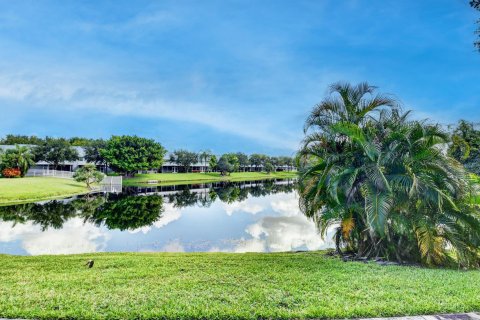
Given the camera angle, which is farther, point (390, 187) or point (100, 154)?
point (100, 154)

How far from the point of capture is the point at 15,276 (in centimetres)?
590

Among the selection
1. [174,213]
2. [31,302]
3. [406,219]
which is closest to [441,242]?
[406,219]

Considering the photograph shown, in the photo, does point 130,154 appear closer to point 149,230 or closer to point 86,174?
point 86,174

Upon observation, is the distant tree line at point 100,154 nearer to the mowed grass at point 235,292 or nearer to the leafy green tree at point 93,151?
the leafy green tree at point 93,151

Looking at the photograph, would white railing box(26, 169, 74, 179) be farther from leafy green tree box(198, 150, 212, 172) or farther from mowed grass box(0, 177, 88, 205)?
leafy green tree box(198, 150, 212, 172)

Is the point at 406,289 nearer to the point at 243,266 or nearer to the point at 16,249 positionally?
the point at 243,266

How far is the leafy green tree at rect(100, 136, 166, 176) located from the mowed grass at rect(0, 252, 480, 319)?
1932 inches

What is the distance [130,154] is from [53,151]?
45.2 ft

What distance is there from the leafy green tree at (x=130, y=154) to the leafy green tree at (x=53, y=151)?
6.35 meters

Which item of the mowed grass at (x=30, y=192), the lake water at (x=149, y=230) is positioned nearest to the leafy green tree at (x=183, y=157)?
the mowed grass at (x=30, y=192)

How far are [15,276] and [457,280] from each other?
8201mm

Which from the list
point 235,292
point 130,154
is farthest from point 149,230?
point 130,154

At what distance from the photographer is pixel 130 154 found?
53875 millimetres

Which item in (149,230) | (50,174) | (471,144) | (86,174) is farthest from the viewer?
(50,174)
